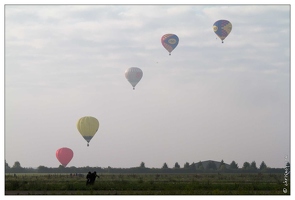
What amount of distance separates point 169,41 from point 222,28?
6.06 metres

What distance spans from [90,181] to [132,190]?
153 inches

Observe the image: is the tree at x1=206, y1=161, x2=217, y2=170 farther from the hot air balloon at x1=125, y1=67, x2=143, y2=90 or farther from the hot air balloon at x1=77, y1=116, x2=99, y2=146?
the hot air balloon at x1=77, y1=116, x2=99, y2=146

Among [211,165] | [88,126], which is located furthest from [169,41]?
[211,165]

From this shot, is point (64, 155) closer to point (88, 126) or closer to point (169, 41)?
point (88, 126)

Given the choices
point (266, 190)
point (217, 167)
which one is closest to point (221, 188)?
point (266, 190)

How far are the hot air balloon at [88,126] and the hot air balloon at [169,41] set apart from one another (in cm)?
1130

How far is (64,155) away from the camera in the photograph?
271 feet

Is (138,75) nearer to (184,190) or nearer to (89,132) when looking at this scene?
(89,132)

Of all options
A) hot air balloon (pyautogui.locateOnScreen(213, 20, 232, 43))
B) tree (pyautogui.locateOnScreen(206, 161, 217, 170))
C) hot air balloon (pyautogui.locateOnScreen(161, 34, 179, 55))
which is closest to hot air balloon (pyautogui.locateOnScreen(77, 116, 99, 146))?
hot air balloon (pyautogui.locateOnScreen(161, 34, 179, 55))

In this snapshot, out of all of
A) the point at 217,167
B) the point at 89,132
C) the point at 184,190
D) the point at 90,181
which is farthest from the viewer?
the point at 217,167

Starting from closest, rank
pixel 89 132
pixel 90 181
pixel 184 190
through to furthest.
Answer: pixel 184 190
pixel 90 181
pixel 89 132

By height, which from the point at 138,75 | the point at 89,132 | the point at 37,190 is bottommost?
the point at 37,190

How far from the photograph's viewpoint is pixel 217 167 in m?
141

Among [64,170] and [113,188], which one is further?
[64,170]
